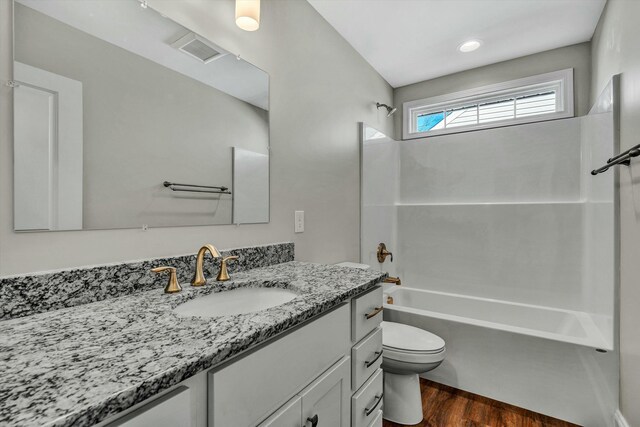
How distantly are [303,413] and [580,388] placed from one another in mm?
1864

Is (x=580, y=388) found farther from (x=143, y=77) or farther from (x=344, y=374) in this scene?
(x=143, y=77)

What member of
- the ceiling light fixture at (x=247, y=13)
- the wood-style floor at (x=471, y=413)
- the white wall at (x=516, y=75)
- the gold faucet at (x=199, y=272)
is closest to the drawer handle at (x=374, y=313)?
the gold faucet at (x=199, y=272)

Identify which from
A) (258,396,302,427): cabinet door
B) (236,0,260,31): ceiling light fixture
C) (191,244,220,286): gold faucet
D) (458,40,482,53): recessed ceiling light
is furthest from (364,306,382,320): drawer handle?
(458,40,482,53): recessed ceiling light

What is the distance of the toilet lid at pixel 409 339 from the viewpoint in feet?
5.75

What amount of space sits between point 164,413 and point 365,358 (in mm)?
798

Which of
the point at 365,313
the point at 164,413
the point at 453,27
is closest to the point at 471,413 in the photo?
the point at 365,313

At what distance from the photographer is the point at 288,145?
5.53 ft

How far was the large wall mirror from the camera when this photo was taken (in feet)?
2.72

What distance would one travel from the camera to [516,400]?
1.95 metres

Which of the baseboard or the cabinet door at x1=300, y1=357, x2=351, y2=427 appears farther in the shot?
the baseboard

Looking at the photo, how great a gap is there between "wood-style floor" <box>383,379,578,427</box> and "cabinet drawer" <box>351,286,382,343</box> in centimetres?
99

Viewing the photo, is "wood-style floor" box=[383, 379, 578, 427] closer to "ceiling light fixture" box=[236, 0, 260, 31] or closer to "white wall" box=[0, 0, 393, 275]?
"white wall" box=[0, 0, 393, 275]

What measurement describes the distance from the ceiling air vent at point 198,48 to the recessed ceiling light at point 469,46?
6.20 feet

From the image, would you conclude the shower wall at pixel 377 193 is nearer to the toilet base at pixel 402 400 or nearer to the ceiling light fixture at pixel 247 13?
the toilet base at pixel 402 400
